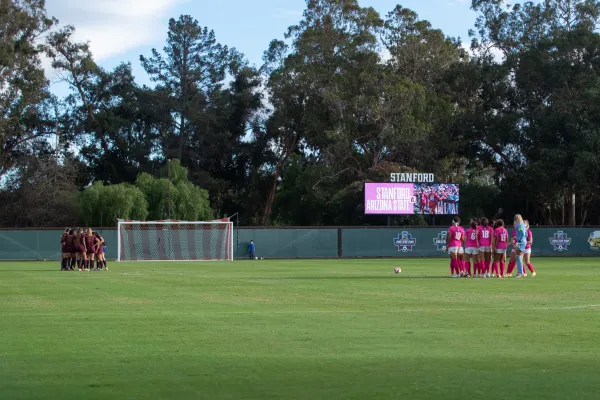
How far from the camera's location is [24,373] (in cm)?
874

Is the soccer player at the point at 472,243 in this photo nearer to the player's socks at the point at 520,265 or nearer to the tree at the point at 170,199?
the player's socks at the point at 520,265

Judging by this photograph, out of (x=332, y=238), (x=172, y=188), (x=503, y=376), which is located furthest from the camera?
(x=172, y=188)

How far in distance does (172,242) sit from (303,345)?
142ft

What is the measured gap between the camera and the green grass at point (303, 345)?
311 inches

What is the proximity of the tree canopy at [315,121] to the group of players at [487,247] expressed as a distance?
3853cm

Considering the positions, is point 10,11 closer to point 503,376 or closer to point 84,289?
point 84,289

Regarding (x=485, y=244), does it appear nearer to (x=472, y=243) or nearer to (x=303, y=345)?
(x=472, y=243)

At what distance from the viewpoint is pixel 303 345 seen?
10.8 metres

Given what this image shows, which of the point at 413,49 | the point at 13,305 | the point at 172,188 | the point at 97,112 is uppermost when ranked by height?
the point at 413,49

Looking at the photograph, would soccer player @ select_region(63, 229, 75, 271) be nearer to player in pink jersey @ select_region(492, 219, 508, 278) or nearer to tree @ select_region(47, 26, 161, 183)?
player in pink jersey @ select_region(492, 219, 508, 278)

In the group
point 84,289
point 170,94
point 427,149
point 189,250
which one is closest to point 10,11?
point 170,94

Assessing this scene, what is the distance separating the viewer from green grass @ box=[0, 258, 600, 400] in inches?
311

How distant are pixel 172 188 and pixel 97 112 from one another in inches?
703

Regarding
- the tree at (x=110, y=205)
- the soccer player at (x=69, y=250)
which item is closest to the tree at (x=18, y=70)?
the tree at (x=110, y=205)
